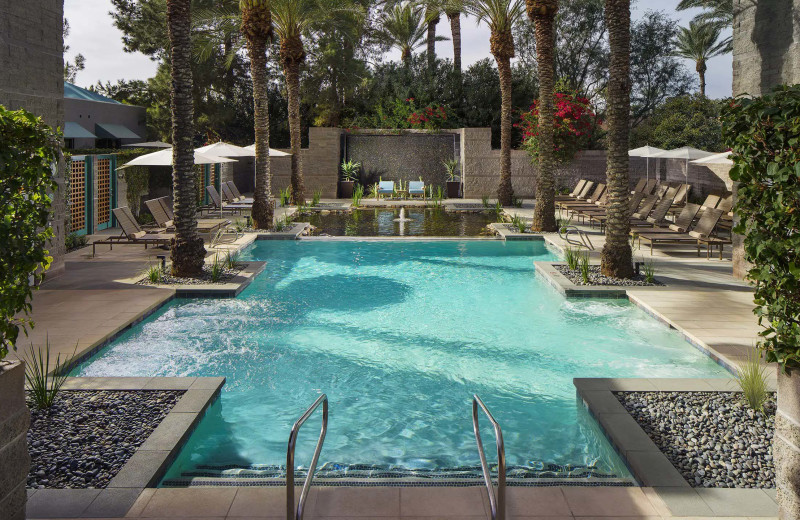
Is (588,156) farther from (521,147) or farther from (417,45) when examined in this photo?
(417,45)

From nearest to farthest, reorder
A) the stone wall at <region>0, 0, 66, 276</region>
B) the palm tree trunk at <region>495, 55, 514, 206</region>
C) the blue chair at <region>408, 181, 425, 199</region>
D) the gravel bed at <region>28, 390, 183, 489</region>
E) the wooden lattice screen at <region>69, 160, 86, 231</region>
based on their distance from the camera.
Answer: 1. the gravel bed at <region>28, 390, 183, 489</region>
2. the stone wall at <region>0, 0, 66, 276</region>
3. the wooden lattice screen at <region>69, 160, 86, 231</region>
4. the palm tree trunk at <region>495, 55, 514, 206</region>
5. the blue chair at <region>408, 181, 425, 199</region>

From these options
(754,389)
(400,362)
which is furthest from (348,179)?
(754,389)

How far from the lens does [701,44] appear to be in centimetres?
4259

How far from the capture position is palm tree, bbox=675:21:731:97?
138 feet

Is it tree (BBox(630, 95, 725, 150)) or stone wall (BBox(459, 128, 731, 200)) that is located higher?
tree (BBox(630, 95, 725, 150))

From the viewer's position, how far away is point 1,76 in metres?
11.0

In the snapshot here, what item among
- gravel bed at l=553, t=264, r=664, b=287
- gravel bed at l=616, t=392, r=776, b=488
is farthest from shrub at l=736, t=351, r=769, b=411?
gravel bed at l=553, t=264, r=664, b=287

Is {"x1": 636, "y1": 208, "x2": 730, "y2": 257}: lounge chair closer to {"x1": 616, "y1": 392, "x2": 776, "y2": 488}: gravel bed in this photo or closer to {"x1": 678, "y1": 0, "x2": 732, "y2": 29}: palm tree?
{"x1": 616, "y1": 392, "x2": 776, "y2": 488}: gravel bed

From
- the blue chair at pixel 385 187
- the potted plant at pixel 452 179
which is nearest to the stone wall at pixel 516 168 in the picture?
the potted plant at pixel 452 179

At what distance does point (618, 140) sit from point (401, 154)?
19.8 metres

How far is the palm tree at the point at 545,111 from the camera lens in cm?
1803

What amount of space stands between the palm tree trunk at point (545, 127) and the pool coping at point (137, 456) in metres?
12.6

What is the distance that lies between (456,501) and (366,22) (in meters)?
45.1

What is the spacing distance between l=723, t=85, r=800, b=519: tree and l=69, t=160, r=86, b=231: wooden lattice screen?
15.9 metres
